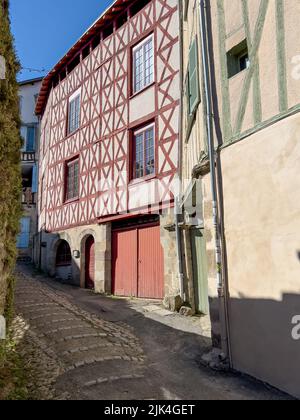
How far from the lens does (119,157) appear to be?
29.5 ft

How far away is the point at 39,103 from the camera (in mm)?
14969

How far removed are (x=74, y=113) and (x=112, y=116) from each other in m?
2.73

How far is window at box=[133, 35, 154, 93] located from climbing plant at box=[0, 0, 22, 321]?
476cm

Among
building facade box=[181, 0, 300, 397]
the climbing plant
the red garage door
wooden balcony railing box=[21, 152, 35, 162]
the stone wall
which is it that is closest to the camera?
building facade box=[181, 0, 300, 397]

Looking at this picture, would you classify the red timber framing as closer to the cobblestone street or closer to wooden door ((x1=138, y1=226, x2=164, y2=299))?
wooden door ((x1=138, y1=226, x2=164, y2=299))

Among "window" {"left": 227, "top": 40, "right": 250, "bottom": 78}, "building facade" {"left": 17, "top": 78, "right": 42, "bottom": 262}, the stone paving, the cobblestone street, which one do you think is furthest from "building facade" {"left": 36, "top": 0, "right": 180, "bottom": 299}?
"building facade" {"left": 17, "top": 78, "right": 42, "bottom": 262}

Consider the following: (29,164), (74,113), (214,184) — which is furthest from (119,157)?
(29,164)

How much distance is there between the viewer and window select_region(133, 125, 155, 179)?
8.16 meters

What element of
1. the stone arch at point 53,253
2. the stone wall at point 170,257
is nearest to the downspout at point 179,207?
the stone wall at point 170,257

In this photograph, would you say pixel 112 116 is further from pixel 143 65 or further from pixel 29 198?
pixel 29 198

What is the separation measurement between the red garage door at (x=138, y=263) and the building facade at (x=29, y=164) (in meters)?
7.53

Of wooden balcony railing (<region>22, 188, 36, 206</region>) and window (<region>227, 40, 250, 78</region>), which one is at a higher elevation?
wooden balcony railing (<region>22, 188, 36, 206</region>)

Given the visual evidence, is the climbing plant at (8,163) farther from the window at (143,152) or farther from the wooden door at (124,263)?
the wooden door at (124,263)
